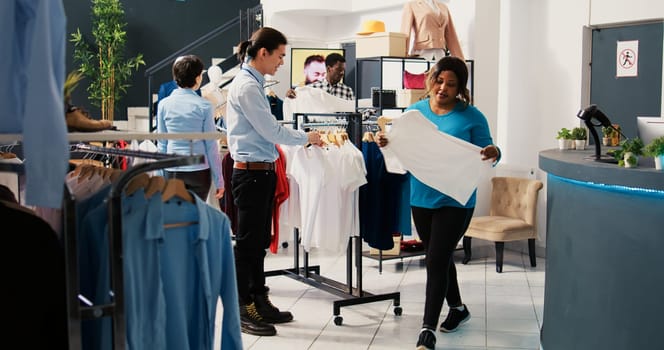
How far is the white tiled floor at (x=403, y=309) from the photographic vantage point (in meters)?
4.73

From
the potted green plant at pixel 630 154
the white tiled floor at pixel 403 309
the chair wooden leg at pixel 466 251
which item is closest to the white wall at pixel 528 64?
the chair wooden leg at pixel 466 251

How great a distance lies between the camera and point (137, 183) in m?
2.48

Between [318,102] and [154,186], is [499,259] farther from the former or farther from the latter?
[154,186]

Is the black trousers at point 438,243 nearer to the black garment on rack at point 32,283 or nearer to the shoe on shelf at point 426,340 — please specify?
the shoe on shelf at point 426,340

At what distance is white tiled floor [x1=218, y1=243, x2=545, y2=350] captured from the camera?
4734 mm

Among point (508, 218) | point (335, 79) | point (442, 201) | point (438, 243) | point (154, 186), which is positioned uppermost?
point (335, 79)

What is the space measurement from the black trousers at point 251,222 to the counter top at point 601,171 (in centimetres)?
171

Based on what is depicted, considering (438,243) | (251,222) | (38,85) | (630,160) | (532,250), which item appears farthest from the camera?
(532,250)

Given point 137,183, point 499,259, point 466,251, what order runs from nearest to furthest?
point 137,183, point 499,259, point 466,251

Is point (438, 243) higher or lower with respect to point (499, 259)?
higher

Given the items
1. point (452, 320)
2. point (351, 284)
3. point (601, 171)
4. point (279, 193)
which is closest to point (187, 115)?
point (279, 193)

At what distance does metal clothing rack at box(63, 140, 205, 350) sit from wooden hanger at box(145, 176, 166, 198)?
0.15 meters

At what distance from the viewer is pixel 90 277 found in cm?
246

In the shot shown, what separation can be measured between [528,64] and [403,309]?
3.33 m
